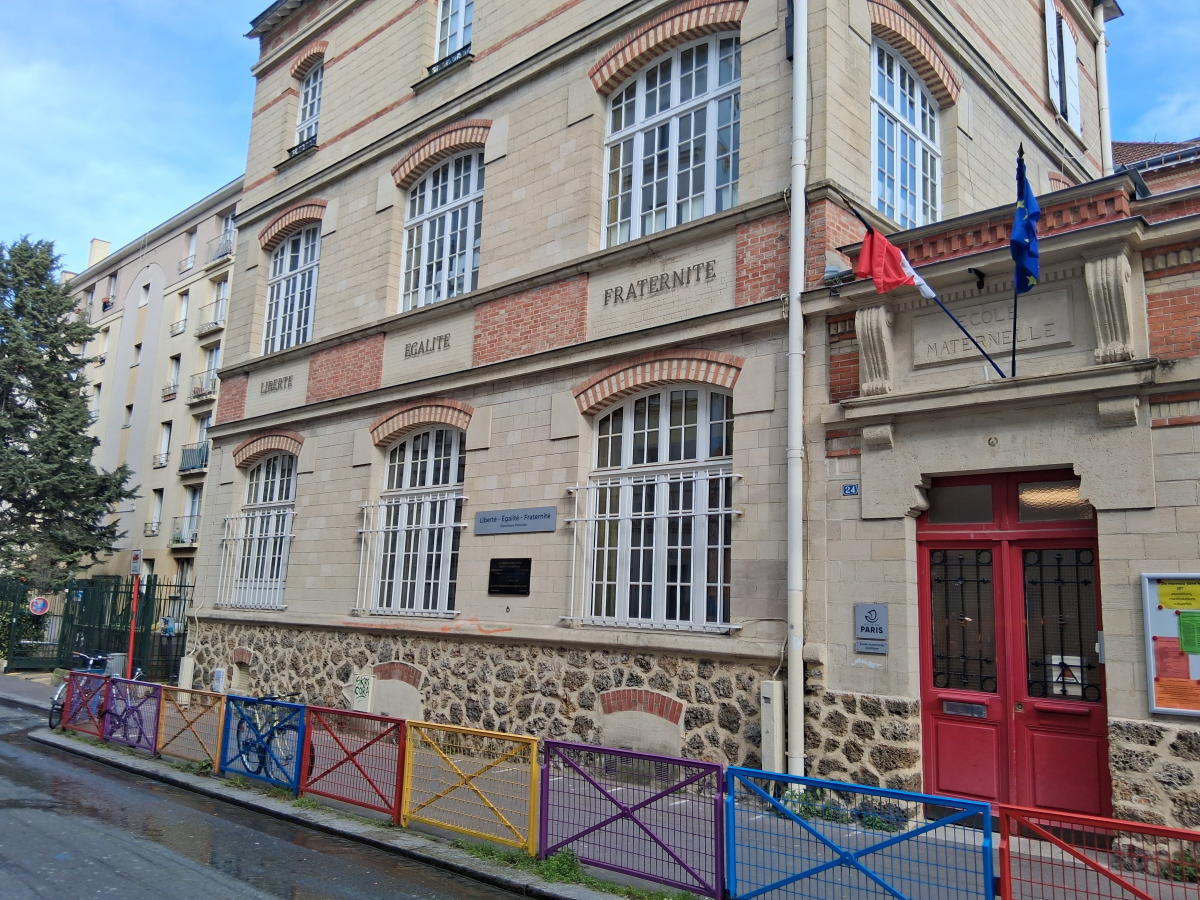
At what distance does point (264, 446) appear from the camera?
1599cm

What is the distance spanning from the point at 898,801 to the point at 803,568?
129 inches

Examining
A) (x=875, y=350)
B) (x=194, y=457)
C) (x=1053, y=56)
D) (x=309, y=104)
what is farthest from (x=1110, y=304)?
(x=194, y=457)

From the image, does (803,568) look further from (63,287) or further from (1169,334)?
(63,287)

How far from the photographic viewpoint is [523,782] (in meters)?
7.09

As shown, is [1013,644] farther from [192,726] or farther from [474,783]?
[192,726]

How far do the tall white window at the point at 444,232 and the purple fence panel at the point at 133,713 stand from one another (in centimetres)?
628

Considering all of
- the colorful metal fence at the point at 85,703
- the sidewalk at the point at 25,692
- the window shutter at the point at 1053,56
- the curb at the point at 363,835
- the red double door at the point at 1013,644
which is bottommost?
the sidewalk at the point at 25,692

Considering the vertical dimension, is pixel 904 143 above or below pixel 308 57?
below

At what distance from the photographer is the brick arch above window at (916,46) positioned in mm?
10531

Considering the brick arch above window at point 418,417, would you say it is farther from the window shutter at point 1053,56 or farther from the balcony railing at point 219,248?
the balcony railing at point 219,248

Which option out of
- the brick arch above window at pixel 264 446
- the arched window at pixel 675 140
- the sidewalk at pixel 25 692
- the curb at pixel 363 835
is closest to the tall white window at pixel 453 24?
the arched window at pixel 675 140

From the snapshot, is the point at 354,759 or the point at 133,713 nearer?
the point at 354,759

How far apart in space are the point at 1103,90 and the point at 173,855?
714 inches

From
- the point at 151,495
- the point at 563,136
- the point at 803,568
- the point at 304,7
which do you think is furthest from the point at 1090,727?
the point at 151,495
